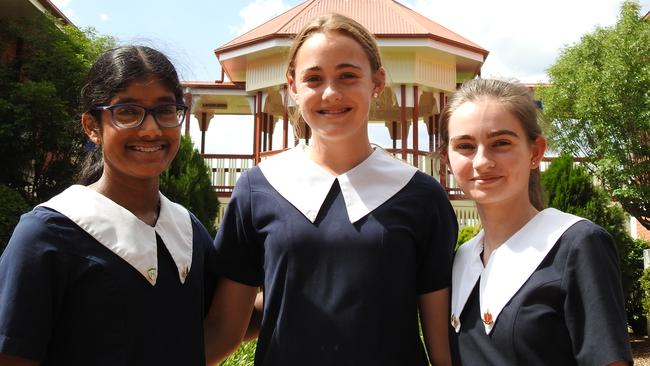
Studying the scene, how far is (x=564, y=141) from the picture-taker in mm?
15641

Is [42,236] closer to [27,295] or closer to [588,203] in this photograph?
[27,295]

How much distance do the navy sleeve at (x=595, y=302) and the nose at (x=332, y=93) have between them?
922 millimetres

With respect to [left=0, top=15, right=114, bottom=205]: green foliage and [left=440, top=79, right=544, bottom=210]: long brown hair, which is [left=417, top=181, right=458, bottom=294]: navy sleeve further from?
[left=0, top=15, right=114, bottom=205]: green foliage

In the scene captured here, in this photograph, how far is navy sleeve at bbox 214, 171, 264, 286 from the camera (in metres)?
2.38

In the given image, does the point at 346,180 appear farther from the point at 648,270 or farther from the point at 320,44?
the point at 648,270

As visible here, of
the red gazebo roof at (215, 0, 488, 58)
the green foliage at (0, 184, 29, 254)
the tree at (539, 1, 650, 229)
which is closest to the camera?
the green foliage at (0, 184, 29, 254)

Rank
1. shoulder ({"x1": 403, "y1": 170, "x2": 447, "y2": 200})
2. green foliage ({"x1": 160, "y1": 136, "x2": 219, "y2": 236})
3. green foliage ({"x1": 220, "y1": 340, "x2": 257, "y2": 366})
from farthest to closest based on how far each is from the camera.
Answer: green foliage ({"x1": 160, "y1": 136, "x2": 219, "y2": 236}), green foliage ({"x1": 220, "y1": 340, "x2": 257, "y2": 366}), shoulder ({"x1": 403, "y1": 170, "x2": 447, "y2": 200})

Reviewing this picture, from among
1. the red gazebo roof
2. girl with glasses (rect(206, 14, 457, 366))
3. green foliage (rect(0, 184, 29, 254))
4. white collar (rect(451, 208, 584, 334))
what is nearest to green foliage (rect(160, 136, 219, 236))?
green foliage (rect(0, 184, 29, 254))

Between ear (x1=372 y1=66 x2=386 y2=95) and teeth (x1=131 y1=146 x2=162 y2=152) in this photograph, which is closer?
teeth (x1=131 y1=146 x2=162 y2=152)

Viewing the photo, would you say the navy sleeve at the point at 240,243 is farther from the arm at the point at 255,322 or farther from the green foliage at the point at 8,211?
the green foliage at the point at 8,211

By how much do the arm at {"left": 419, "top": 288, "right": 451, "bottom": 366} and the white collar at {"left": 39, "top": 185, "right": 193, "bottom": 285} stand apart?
86 centimetres

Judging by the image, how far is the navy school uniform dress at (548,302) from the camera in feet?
5.84

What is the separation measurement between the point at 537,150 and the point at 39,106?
10.8 m

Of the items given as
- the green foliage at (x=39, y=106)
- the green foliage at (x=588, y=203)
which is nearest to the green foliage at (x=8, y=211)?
the green foliage at (x=39, y=106)
